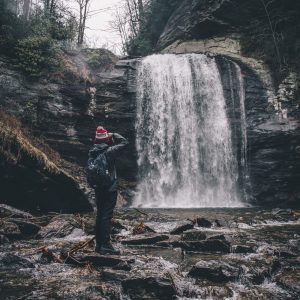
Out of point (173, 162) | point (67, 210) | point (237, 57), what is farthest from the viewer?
point (237, 57)

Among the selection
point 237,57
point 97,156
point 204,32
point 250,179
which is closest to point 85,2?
point 204,32

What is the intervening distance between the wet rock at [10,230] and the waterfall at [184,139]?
962 centimetres

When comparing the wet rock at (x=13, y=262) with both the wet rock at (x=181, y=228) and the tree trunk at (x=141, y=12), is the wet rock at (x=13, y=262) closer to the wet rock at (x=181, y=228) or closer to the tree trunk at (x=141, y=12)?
the wet rock at (x=181, y=228)

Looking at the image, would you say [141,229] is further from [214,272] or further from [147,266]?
[214,272]

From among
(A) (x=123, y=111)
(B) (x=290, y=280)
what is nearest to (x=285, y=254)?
(B) (x=290, y=280)

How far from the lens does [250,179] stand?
1764 cm

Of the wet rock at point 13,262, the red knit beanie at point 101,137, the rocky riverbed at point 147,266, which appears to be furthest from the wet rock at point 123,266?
the red knit beanie at point 101,137

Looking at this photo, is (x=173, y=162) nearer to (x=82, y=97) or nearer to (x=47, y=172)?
(x=82, y=97)

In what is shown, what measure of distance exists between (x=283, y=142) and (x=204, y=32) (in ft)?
35.3

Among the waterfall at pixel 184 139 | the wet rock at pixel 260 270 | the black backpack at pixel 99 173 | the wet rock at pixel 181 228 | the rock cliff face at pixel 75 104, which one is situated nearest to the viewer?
the wet rock at pixel 260 270

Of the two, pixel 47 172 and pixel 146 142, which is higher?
pixel 146 142

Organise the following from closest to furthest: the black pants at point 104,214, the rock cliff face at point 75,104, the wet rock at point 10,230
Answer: the black pants at point 104,214 < the wet rock at point 10,230 < the rock cliff face at point 75,104

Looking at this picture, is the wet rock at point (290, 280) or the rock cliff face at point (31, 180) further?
the rock cliff face at point (31, 180)

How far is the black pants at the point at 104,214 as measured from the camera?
579 cm
